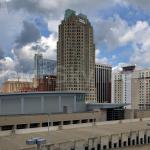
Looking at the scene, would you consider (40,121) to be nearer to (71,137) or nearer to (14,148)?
(71,137)

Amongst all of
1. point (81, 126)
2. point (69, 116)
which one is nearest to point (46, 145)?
point (81, 126)

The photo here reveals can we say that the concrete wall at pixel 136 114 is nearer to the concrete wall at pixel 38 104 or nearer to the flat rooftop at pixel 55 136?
the concrete wall at pixel 38 104

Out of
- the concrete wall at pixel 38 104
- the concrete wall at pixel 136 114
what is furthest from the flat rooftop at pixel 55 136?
the concrete wall at pixel 136 114

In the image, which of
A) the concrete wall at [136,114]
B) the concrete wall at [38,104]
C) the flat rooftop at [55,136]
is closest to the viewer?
the flat rooftop at [55,136]

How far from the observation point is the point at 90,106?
130m

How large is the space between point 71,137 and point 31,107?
45.6m

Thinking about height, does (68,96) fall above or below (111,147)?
above

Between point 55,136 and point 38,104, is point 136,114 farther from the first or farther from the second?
point 55,136

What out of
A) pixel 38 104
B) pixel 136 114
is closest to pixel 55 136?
pixel 38 104

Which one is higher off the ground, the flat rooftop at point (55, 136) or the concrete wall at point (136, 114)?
the flat rooftop at point (55, 136)

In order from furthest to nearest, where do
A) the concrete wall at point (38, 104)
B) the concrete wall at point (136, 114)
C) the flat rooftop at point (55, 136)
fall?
the concrete wall at point (136, 114), the concrete wall at point (38, 104), the flat rooftop at point (55, 136)

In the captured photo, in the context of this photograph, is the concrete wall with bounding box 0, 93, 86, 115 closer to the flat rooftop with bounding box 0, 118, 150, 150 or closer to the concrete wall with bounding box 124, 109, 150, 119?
the concrete wall with bounding box 124, 109, 150, 119

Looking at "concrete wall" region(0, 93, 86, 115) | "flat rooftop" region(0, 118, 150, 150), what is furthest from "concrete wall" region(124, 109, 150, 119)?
"flat rooftop" region(0, 118, 150, 150)

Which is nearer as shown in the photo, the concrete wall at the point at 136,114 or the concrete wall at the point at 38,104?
the concrete wall at the point at 38,104
